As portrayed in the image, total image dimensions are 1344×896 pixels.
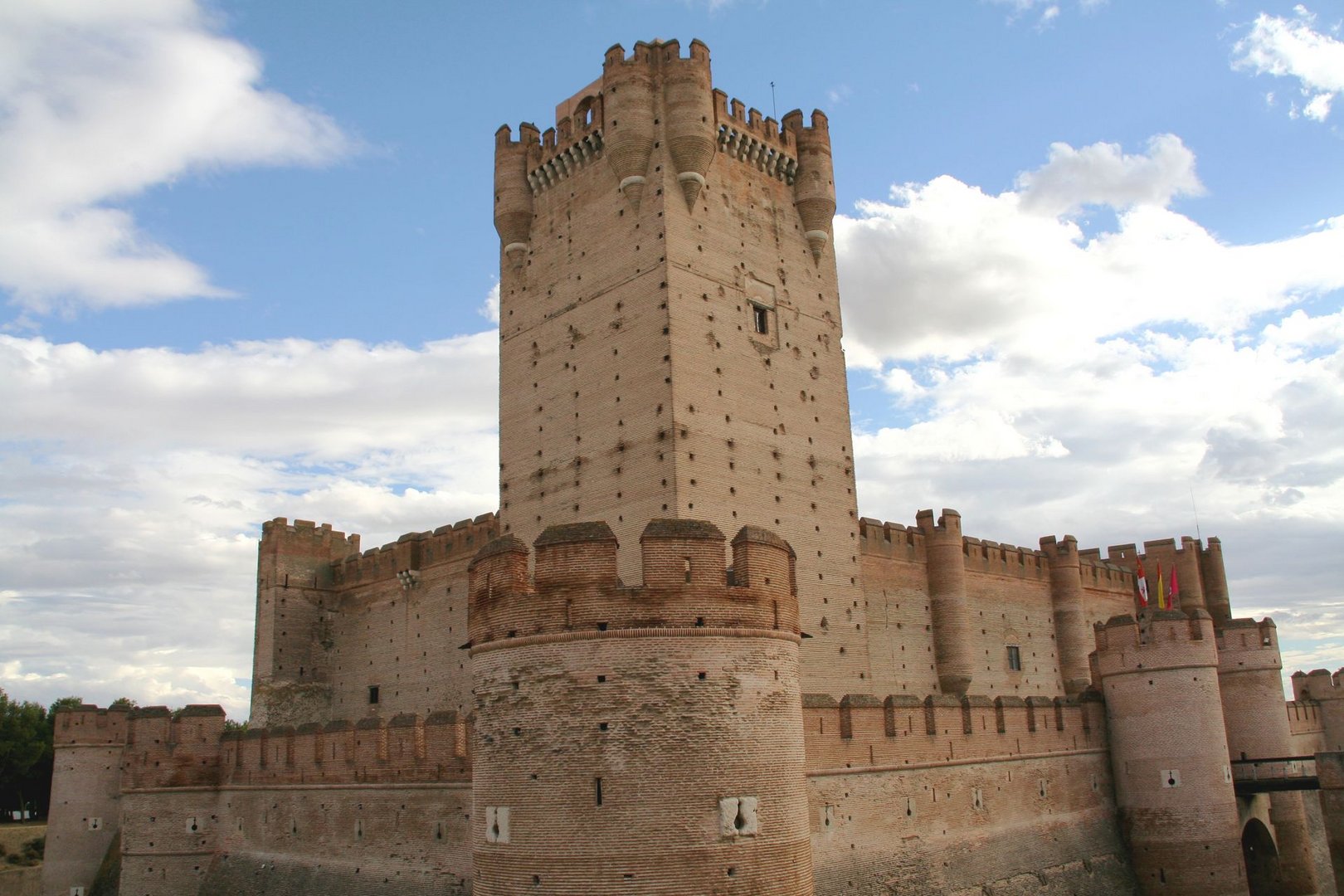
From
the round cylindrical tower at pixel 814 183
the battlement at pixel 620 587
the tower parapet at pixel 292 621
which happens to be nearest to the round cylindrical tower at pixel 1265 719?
the round cylindrical tower at pixel 814 183

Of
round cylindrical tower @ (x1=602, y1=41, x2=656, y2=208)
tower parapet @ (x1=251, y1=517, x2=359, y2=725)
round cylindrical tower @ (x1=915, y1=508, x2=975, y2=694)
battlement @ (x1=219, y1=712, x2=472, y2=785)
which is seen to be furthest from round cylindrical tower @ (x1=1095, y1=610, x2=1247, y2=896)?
tower parapet @ (x1=251, y1=517, x2=359, y2=725)

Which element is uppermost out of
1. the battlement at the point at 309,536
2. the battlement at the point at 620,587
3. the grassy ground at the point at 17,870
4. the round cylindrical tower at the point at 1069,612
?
the battlement at the point at 309,536

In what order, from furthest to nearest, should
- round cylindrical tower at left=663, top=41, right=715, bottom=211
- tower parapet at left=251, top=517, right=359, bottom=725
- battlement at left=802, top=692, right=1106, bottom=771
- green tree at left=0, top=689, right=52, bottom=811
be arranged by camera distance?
green tree at left=0, top=689, right=52, bottom=811 → tower parapet at left=251, top=517, right=359, bottom=725 → round cylindrical tower at left=663, top=41, right=715, bottom=211 → battlement at left=802, top=692, right=1106, bottom=771

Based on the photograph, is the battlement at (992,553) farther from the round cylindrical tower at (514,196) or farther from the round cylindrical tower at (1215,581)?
the round cylindrical tower at (514,196)

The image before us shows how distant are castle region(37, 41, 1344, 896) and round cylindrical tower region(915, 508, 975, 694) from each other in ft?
0.29

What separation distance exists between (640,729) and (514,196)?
19.4m

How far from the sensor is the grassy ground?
35406mm

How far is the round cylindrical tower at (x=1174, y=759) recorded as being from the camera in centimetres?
2138

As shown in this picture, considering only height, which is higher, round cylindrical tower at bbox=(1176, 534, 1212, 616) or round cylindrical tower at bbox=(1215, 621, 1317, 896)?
round cylindrical tower at bbox=(1176, 534, 1212, 616)

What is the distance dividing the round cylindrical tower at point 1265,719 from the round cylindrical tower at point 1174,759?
8.99 ft

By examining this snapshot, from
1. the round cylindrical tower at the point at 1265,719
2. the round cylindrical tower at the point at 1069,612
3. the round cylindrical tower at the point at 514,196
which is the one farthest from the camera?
the round cylindrical tower at the point at 1069,612

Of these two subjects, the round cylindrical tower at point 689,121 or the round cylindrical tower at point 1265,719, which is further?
the round cylindrical tower at point 1265,719

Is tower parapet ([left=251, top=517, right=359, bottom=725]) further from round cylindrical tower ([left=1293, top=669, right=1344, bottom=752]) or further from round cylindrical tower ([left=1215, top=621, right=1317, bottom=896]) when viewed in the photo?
round cylindrical tower ([left=1293, top=669, right=1344, bottom=752])

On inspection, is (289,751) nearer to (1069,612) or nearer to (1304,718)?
(1069,612)
